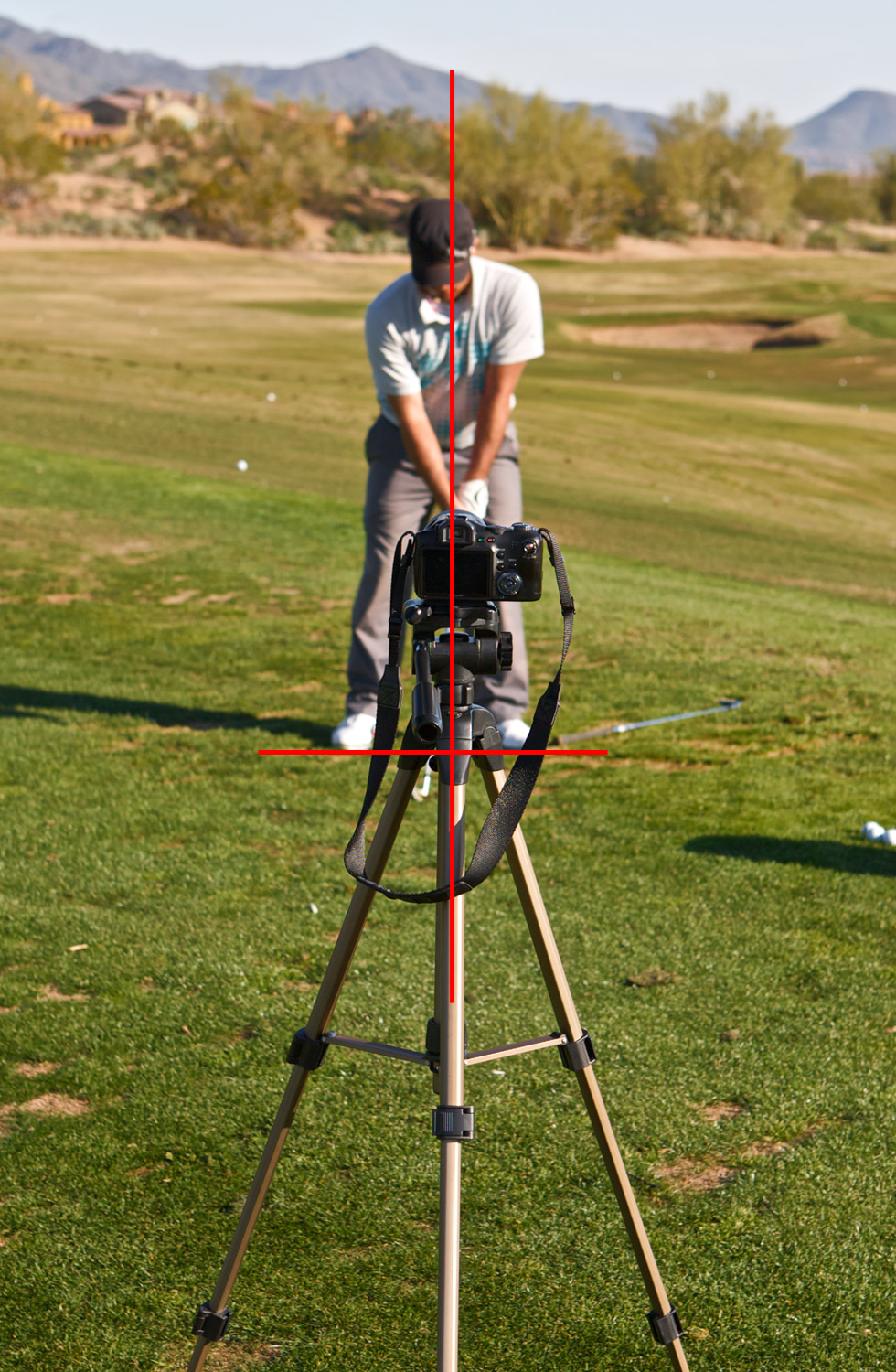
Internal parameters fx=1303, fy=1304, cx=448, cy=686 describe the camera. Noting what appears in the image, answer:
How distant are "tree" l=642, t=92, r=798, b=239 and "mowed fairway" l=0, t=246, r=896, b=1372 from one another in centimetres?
7908

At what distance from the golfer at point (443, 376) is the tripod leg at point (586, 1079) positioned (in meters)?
2.70

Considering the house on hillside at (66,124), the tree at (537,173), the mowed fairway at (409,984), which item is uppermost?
the house on hillside at (66,124)

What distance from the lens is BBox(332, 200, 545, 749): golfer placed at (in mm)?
5340

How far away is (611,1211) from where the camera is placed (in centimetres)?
316

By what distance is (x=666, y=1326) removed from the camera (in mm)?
2539

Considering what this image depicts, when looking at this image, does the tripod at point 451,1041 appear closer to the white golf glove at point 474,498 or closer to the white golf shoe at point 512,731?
the white golf glove at point 474,498

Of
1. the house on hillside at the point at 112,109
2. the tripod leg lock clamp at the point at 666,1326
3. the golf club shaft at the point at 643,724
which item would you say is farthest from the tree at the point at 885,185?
the tripod leg lock clamp at the point at 666,1326

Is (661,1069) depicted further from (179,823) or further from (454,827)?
(179,823)

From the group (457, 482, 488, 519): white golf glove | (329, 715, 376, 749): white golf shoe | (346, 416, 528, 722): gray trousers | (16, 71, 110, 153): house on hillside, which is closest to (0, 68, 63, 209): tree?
(16, 71, 110, 153): house on hillside

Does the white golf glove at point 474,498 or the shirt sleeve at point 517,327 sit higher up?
the shirt sleeve at point 517,327

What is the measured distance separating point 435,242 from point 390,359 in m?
0.55

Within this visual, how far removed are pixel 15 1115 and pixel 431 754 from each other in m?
1.97

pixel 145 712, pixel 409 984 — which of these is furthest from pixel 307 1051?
pixel 145 712

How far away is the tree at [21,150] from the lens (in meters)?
69.1
